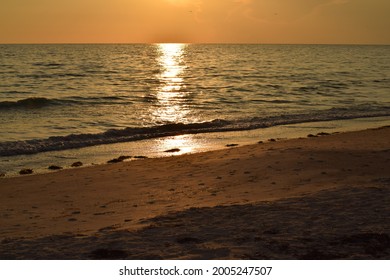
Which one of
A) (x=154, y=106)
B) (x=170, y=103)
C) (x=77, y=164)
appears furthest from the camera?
(x=170, y=103)

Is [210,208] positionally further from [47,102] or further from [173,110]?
[47,102]

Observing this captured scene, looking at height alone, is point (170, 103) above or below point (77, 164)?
above

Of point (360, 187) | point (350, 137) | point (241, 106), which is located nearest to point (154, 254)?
point (360, 187)

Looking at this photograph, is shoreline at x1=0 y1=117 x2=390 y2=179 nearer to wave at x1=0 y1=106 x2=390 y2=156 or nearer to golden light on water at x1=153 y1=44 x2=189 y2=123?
wave at x1=0 y1=106 x2=390 y2=156

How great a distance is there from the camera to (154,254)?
6312 millimetres

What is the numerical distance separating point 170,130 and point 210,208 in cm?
1370

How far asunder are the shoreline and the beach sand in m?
1.51

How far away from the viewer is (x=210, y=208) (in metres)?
8.41

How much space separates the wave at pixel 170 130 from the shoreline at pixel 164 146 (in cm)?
57

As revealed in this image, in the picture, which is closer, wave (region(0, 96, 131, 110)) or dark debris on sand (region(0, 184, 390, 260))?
dark debris on sand (region(0, 184, 390, 260))

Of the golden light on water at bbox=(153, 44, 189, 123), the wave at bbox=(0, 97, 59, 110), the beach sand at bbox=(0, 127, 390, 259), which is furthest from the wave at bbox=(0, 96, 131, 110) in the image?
the beach sand at bbox=(0, 127, 390, 259)

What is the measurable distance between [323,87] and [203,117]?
19.6m

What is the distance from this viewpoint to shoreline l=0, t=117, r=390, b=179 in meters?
15.0

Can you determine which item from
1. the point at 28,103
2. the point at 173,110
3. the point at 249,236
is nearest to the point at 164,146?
the point at 173,110
